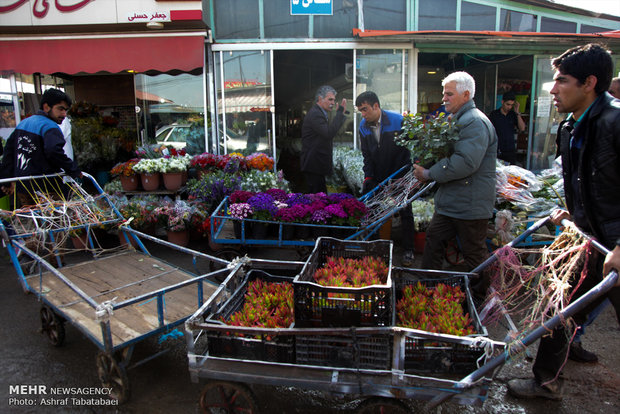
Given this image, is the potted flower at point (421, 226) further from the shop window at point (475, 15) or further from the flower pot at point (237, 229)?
the shop window at point (475, 15)

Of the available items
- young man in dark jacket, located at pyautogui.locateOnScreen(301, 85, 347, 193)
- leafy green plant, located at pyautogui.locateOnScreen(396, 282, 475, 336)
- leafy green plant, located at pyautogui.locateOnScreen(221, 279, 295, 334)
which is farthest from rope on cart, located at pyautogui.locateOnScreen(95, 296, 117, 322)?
young man in dark jacket, located at pyautogui.locateOnScreen(301, 85, 347, 193)

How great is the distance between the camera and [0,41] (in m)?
8.06

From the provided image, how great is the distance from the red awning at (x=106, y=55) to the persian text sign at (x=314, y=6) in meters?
2.03

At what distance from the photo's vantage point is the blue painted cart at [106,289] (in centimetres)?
294

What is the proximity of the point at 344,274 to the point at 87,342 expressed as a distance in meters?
2.57

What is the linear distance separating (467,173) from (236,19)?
251 inches

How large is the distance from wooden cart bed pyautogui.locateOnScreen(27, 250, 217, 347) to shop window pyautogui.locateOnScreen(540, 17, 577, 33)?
30.0ft

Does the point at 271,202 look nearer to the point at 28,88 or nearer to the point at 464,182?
the point at 464,182

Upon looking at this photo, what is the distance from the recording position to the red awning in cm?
765

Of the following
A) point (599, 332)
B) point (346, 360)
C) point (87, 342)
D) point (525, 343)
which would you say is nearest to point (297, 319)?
point (346, 360)

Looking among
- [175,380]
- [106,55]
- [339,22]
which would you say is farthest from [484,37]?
[175,380]

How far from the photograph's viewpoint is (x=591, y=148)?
8.25ft

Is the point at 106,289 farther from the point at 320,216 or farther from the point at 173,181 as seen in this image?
the point at 173,181

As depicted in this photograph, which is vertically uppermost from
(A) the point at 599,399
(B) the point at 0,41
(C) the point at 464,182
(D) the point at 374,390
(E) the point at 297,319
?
(B) the point at 0,41
